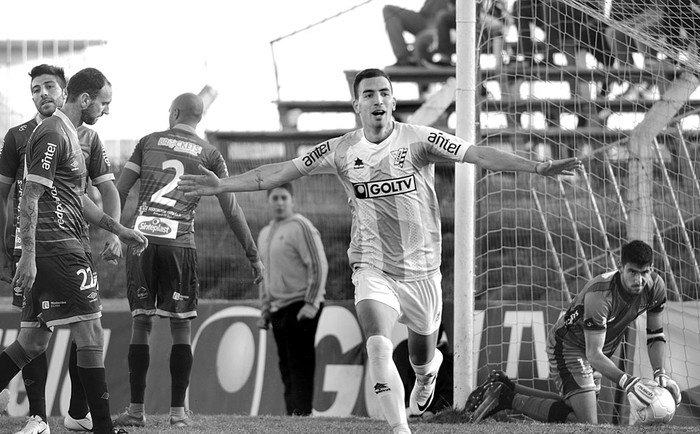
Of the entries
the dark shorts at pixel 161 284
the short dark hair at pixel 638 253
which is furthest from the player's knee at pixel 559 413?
the dark shorts at pixel 161 284

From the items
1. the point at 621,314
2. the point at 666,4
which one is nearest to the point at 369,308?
the point at 621,314

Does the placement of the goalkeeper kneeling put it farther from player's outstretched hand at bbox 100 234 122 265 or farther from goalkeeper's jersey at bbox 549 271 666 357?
player's outstretched hand at bbox 100 234 122 265

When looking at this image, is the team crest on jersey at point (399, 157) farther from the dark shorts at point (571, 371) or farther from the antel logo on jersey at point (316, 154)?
the dark shorts at point (571, 371)

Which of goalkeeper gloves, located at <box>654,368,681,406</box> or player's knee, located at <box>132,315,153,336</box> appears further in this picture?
goalkeeper gloves, located at <box>654,368,681,406</box>

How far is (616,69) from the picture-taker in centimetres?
1102

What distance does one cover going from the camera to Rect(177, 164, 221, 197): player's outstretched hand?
20.0 feet

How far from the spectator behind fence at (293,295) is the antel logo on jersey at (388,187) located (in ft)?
9.43

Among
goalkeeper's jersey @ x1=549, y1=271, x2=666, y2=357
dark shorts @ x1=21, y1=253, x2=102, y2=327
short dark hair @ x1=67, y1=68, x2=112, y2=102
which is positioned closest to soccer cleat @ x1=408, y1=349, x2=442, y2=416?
goalkeeper's jersey @ x1=549, y1=271, x2=666, y2=357

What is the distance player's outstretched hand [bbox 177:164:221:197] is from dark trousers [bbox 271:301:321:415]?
3.31 metres

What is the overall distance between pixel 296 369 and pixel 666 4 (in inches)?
184

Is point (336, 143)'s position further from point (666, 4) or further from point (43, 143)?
point (666, 4)

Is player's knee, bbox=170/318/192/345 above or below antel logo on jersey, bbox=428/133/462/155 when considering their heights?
below

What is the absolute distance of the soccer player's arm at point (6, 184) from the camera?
659 cm

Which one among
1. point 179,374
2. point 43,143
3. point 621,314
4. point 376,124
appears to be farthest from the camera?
point 621,314
